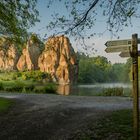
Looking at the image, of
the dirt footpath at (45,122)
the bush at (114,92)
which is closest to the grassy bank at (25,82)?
the bush at (114,92)

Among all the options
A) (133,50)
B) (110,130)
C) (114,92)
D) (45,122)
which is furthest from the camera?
(114,92)

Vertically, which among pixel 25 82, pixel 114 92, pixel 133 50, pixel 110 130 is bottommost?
pixel 110 130

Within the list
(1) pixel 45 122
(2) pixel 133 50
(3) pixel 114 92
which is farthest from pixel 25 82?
(2) pixel 133 50

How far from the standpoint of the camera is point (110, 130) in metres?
12.2

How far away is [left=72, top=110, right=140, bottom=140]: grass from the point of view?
1141 cm

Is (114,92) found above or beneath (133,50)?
beneath

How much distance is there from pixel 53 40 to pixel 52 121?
3.52 m

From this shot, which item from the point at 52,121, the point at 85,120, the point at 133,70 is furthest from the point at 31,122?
the point at 133,70

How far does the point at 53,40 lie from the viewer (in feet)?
45.4

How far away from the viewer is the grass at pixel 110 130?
37.4 ft

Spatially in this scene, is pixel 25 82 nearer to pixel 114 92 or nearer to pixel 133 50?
pixel 114 92

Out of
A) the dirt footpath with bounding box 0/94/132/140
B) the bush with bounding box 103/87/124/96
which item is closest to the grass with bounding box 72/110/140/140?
the dirt footpath with bounding box 0/94/132/140

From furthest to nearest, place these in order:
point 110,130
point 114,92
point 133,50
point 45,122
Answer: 1. point 114,92
2. point 45,122
3. point 110,130
4. point 133,50

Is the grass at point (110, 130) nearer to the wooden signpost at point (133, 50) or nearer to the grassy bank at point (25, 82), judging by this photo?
the wooden signpost at point (133, 50)
